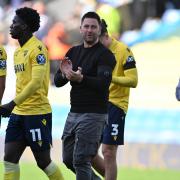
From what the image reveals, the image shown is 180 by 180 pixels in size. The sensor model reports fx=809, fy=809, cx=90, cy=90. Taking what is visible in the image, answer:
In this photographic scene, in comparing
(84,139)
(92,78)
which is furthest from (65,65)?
(84,139)

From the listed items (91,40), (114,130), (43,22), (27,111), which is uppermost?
(43,22)

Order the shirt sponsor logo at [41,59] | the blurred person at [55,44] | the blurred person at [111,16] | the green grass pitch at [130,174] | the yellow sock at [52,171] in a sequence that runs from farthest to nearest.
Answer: the blurred person at [55,44]
the blurred person at [111,16]
the green grass pitch at [130,174]
the yellow sock at [52,171]
the shirt sponsor logo at [41,59]

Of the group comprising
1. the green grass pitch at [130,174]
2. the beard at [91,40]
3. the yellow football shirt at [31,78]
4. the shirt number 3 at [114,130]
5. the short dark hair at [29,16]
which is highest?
the short dark hair at [29,16]

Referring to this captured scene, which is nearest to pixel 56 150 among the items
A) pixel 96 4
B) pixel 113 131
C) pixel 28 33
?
pixel 113 131

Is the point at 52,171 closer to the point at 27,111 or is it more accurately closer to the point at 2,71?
the point at 27,111

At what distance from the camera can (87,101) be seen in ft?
23.1

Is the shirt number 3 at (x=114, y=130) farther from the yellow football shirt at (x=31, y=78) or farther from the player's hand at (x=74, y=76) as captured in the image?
the player's hand at (x=74, y=76)

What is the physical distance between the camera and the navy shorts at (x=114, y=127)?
845 cm

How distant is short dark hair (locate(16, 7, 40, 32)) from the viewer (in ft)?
25.2

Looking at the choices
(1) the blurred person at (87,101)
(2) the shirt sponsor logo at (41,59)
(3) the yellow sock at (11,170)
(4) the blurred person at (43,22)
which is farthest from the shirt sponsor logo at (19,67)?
(4) the blurred person at (43,22)

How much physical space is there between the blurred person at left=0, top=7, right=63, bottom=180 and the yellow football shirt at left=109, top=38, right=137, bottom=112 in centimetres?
96

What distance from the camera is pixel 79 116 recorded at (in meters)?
7.05

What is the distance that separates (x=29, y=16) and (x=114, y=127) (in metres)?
1.58

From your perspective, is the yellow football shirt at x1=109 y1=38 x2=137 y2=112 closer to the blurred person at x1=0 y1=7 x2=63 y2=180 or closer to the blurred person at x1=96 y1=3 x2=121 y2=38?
the blurred person at x1=0 y1=7 x2=63 y2=180
